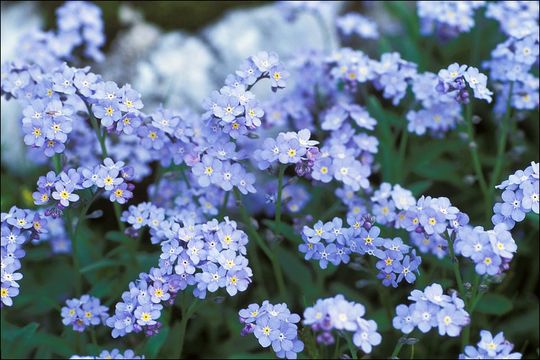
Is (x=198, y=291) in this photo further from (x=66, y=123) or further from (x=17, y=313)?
(x=17, y=313)

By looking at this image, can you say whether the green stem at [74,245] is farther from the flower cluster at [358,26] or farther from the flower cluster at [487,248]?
the flower cluster at [358,26]

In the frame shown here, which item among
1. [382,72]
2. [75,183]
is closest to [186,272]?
[75,183]

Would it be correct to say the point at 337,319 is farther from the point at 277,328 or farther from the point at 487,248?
the point at 487,248

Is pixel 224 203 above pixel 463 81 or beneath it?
beneath

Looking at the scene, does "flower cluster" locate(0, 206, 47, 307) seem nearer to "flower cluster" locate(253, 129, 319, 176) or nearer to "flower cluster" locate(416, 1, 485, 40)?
"flower cluster" locate(253, 129, 319, 176)

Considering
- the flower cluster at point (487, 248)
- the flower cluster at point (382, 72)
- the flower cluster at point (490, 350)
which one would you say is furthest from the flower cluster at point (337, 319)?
the flower cluster at point (382, 72)

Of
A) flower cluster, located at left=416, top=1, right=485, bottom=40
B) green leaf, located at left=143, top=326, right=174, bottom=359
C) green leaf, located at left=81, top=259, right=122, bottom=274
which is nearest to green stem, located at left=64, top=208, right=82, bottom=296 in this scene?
green leaf, located at left=81, top=259, right=122, bottom=274
